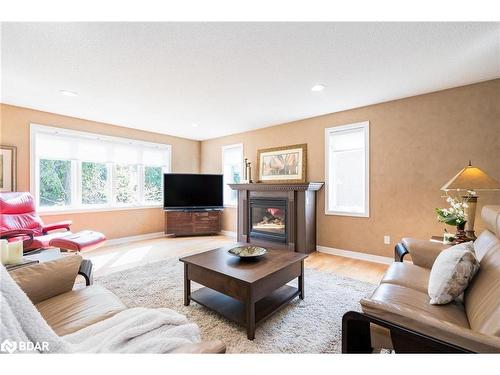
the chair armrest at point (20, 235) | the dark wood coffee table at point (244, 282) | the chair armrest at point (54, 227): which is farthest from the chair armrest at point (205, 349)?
the chair armrest at point (54, 227)

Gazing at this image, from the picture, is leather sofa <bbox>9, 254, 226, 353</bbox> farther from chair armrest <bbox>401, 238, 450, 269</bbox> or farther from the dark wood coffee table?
chair armrest <bbox>401, 238, 450, 269</bbox>

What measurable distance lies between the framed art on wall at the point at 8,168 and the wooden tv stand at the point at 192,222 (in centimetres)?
247

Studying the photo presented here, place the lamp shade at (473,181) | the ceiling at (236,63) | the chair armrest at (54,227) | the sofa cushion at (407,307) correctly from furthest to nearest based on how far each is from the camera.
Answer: the chair armrest at (54,227), the lamp shade at (473,181), the ceiling at (236,63), the sofa cushion at (407,307)

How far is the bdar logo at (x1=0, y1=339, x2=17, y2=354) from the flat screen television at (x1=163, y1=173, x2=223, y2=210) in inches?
177

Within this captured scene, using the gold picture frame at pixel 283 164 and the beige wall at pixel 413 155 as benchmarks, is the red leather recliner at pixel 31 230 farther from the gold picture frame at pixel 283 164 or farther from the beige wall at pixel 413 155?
the beige wall at pixel 413 155

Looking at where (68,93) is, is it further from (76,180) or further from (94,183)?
(94,183)

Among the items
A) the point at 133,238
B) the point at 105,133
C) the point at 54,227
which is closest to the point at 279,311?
the point at 54,227

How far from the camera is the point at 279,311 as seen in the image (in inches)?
82.4

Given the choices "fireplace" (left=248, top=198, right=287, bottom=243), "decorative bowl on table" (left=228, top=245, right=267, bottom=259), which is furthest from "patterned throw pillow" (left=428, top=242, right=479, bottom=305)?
"fireplace" (left=248, top=198, right=287, bottom=243)

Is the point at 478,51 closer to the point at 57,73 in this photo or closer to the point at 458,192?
the point at 458,192

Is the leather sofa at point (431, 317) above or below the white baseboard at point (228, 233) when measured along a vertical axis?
above

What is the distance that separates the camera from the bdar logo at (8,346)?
2.27 ft

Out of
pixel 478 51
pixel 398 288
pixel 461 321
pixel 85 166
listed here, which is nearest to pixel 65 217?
pixel 85 166
